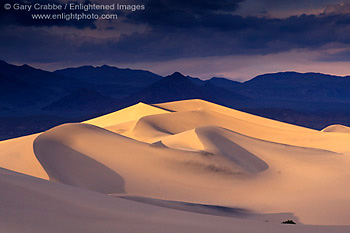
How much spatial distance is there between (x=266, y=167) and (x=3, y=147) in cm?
1598

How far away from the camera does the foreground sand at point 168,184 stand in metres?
6.61

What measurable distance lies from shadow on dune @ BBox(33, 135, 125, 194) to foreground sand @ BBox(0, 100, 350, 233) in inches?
2.1

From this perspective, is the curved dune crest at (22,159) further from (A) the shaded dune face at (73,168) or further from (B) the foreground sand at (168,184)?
(A) the shaded dune face at (73,168)

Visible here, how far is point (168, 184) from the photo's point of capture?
18.6 meters

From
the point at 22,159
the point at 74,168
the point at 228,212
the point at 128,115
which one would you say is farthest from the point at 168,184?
the point at 128,115

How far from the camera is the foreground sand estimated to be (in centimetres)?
661

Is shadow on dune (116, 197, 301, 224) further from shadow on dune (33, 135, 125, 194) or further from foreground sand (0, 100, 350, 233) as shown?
shadow on dune (33, 135, 125, 194)

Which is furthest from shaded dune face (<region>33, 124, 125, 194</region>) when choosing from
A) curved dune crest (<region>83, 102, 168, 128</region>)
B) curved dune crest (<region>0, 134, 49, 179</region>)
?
curved dune crest (<region>83, 102, 168, 128</region>)

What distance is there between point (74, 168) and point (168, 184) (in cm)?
502

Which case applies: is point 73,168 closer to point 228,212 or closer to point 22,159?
point 22,159

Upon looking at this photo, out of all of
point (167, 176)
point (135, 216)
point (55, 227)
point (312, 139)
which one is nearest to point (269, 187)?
A: point (167, 176)

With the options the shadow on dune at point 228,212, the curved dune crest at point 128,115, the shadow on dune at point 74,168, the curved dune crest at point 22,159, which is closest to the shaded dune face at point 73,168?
the shadow on dune at point 74,168

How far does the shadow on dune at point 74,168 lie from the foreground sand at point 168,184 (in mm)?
54

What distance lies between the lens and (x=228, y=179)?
19.8m
